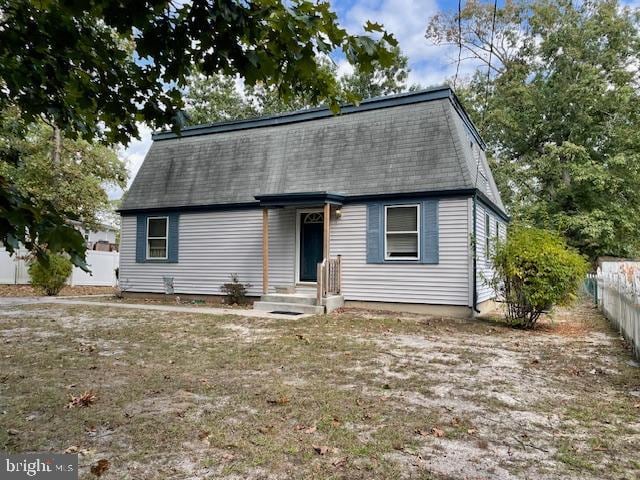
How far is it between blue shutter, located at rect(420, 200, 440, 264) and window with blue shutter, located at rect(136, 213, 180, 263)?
7785mm

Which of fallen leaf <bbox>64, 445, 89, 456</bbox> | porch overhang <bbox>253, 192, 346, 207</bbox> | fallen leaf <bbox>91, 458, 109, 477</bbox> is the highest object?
porch overhang <bbox>253, 192, 346, 207</bbox>

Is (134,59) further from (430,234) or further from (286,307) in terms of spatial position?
(430,234)

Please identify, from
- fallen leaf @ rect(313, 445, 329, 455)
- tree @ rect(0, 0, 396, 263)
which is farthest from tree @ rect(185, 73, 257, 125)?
fallen leaf @ rect(313, 445, 329, 455)

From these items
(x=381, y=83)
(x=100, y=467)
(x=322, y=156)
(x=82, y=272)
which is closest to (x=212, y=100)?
(x=381, y=83)

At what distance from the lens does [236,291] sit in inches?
495

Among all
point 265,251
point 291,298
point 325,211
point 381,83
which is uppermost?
point 381,83

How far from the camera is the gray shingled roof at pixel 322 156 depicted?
10.9 meters

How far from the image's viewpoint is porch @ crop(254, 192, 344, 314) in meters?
10.8

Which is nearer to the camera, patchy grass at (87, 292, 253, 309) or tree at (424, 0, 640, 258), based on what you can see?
patchy grass at (87, 292, 253, 309)

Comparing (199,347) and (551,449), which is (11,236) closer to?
(551,449)

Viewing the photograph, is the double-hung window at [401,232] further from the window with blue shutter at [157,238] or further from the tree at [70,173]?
the tree at [70,173]

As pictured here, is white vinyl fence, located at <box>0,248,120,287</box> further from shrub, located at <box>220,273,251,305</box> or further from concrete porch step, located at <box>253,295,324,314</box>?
concrete porch step, located at <box>253,295,324,314</box>

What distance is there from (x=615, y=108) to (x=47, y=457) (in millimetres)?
24008

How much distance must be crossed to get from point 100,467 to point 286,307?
8.11 metres
